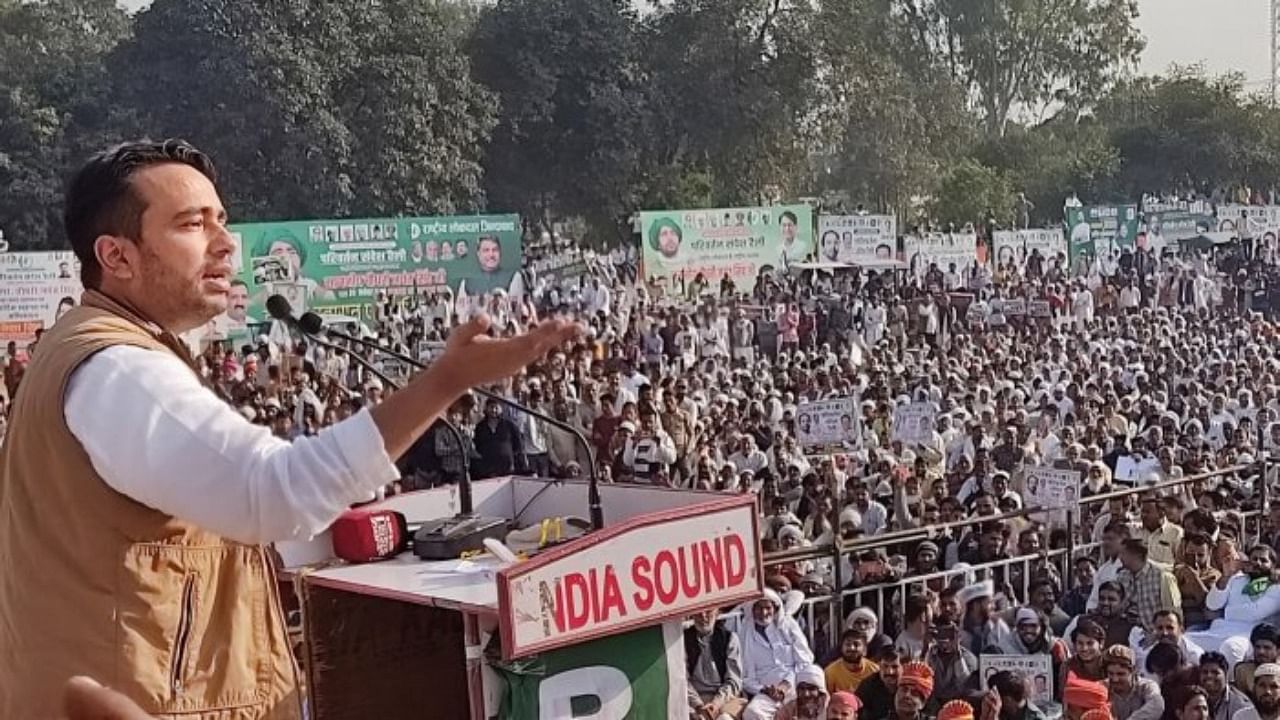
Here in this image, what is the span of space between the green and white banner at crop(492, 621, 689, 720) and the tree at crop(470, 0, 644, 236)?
24.7m

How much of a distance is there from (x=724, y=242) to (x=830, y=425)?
875 centimetres

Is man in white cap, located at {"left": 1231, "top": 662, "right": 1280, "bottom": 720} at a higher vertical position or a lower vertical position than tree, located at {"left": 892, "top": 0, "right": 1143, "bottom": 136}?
lower

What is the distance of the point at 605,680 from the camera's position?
2.72m

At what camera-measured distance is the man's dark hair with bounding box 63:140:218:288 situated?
170 centimetres

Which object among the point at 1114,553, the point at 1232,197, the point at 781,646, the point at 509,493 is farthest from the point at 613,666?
the point at 1232,197

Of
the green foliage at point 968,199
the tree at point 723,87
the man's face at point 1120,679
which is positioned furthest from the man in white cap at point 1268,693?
the green foliage at point 968,199

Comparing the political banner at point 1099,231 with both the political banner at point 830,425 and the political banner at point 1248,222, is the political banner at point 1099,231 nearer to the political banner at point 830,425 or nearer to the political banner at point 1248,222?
the political banner at point 1248,222

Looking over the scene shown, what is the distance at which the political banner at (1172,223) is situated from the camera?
25906 mm

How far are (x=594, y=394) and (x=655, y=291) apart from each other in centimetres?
644

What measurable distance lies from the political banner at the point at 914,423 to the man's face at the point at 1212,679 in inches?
228

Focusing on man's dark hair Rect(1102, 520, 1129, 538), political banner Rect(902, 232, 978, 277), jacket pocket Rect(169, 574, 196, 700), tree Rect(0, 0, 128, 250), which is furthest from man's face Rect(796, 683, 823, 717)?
tree Rect(0, 0, 128, 250)

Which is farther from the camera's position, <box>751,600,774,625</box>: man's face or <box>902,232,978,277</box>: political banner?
<box>902,232,978,277</box>: political banner

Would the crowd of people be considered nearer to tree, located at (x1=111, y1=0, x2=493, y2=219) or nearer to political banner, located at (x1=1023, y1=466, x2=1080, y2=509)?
political banner, located at (x1=1023, y1=466, x2=1080, y2=509)

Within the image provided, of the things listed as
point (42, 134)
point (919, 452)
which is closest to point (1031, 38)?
point (42, 134)
